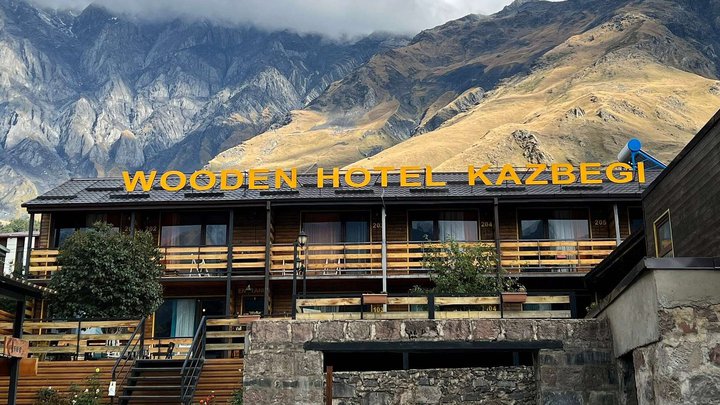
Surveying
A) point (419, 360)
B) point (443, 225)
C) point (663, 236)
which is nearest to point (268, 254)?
point (443, 225)

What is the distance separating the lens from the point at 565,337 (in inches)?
679

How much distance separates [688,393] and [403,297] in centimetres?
730

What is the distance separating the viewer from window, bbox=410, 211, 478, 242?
31.5 metres

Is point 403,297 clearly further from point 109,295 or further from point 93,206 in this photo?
point 93,206

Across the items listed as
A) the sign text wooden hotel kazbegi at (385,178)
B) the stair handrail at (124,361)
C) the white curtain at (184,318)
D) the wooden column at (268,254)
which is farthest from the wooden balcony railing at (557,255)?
the stair handrail at (124,361)

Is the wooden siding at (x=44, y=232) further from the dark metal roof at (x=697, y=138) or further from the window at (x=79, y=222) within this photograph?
the dark metal roof at (x=697, y=138)

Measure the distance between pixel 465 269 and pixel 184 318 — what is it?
36.1ft

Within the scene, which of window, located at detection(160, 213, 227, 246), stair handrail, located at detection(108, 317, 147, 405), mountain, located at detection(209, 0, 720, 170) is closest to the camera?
stair handrail, located at detection(108, 317, 147, 405)

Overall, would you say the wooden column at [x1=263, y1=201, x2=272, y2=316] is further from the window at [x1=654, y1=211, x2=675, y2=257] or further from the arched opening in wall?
the window at [x1=654, y1=211, x2=675, y2=257]

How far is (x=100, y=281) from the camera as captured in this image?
27.0 meters

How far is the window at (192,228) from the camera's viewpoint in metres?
32.2

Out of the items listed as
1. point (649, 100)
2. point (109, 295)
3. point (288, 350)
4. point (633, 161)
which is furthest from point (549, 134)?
point (288, 350)

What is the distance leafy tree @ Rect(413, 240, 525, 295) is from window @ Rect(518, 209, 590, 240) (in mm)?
3172

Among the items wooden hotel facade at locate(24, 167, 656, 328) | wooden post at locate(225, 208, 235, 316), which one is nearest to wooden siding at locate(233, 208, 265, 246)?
wooden hotel facade at locate(24, 167, 656, 328)
